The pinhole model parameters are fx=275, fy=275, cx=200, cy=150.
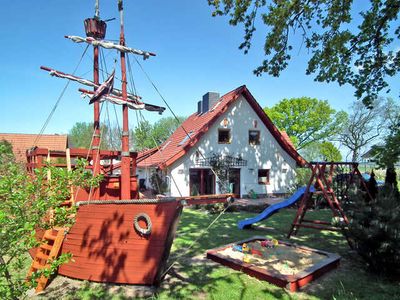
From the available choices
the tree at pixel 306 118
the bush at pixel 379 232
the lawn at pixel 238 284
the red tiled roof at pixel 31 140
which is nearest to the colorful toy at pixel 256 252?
the lawn at pixel 238 284

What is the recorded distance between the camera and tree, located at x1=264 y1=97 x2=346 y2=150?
46094 mm

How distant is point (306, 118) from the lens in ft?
153

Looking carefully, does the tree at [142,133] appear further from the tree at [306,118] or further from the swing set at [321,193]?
the tree at [306,118]

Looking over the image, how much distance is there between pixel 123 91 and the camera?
23.9ft

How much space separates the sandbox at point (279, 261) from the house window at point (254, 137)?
11968 mm

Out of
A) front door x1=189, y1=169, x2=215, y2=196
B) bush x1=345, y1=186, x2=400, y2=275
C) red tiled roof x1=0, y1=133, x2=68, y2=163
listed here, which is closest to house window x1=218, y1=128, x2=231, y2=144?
front door x1=189, y1=169, x2=215, y2=196

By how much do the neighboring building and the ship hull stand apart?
32.3 feet

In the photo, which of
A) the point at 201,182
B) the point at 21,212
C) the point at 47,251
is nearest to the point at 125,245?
the point at 47,251

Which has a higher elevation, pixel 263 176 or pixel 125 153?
pixel 125 153

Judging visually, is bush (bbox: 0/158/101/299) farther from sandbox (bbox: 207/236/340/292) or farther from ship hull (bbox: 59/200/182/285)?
sandbox (bbox: 207/236/340/292)

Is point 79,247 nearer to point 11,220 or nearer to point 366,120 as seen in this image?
point 11,220

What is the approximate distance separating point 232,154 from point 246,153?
1122 millimetres

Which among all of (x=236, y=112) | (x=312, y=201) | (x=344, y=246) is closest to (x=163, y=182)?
(x=236, y=112)

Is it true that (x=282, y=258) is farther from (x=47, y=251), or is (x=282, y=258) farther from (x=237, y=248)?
(x=47, y=251)
